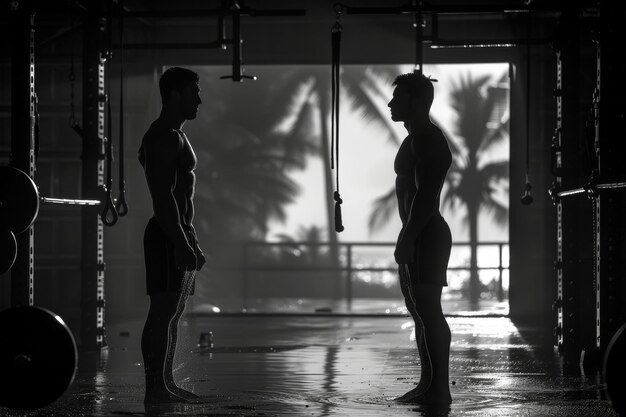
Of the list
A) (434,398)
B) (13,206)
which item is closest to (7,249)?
(13,206)

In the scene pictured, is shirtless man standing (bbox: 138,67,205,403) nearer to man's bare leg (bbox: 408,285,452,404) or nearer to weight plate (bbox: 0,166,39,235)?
weight plate (bbox: 0,166,39,235)

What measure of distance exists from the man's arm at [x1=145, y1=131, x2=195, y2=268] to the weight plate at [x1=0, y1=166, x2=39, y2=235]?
54 cm

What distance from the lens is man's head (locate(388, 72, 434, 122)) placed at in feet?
15.0

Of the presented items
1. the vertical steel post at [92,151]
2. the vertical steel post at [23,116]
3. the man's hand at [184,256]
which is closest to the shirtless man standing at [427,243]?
the man's hand at [184,256]

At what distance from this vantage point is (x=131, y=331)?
29.3 ft

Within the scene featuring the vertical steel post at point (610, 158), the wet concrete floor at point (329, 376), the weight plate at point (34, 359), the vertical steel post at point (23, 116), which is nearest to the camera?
the weight plate at point (34, 359)

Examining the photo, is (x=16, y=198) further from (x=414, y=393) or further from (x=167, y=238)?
(x=414, y=393)

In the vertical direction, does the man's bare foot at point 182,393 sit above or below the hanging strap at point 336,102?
below

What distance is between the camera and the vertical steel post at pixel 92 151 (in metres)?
6.96

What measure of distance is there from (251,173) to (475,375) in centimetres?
2053

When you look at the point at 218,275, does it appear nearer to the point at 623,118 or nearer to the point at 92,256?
the point at 92,256

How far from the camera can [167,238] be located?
4.50 metres

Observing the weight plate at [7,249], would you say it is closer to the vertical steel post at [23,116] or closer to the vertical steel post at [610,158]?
the vertical steel post at [23,116]

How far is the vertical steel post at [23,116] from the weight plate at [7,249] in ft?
2.11
